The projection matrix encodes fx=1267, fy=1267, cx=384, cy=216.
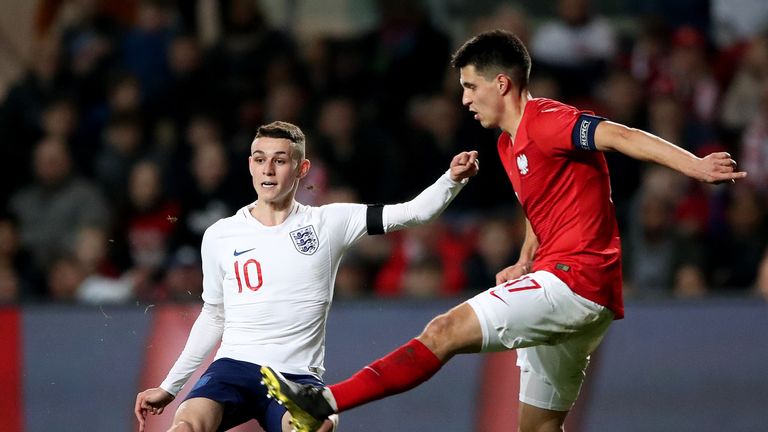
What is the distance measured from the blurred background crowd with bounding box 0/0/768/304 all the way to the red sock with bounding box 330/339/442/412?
9.78 feet

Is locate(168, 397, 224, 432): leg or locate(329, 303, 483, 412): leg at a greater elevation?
locate(329, 303, 483, 412): leg

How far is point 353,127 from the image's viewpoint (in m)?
9.05

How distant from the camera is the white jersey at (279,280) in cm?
518

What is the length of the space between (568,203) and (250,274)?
1.33m

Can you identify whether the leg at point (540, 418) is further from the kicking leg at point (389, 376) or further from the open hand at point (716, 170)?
the open hand at point (716, 170)

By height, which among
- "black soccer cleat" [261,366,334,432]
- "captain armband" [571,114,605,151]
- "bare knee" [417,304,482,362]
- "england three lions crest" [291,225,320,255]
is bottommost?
"black soccer cleat" [261,366,334,432]

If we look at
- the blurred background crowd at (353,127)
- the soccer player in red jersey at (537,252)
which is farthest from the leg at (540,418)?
the blurred background crowd at (353,127)

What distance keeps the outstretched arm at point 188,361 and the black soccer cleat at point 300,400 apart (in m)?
0.80

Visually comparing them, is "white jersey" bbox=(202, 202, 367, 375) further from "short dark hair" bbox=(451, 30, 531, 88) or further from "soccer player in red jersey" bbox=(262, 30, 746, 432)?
"short dark hair" bbox=(451, 30, 531, 88)

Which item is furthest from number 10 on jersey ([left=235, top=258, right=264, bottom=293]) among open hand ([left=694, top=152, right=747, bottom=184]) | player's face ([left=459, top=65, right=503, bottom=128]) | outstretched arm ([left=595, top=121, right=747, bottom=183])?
open hand ([left=694, top=152, right=747, bottom=184])

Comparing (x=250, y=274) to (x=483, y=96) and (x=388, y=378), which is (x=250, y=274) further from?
(x=483, y=96)

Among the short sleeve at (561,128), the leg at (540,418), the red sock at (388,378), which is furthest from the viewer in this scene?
the leg at (540,418)

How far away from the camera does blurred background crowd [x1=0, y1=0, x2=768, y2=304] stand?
8102mm

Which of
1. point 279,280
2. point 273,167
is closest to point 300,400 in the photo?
point 279,280
